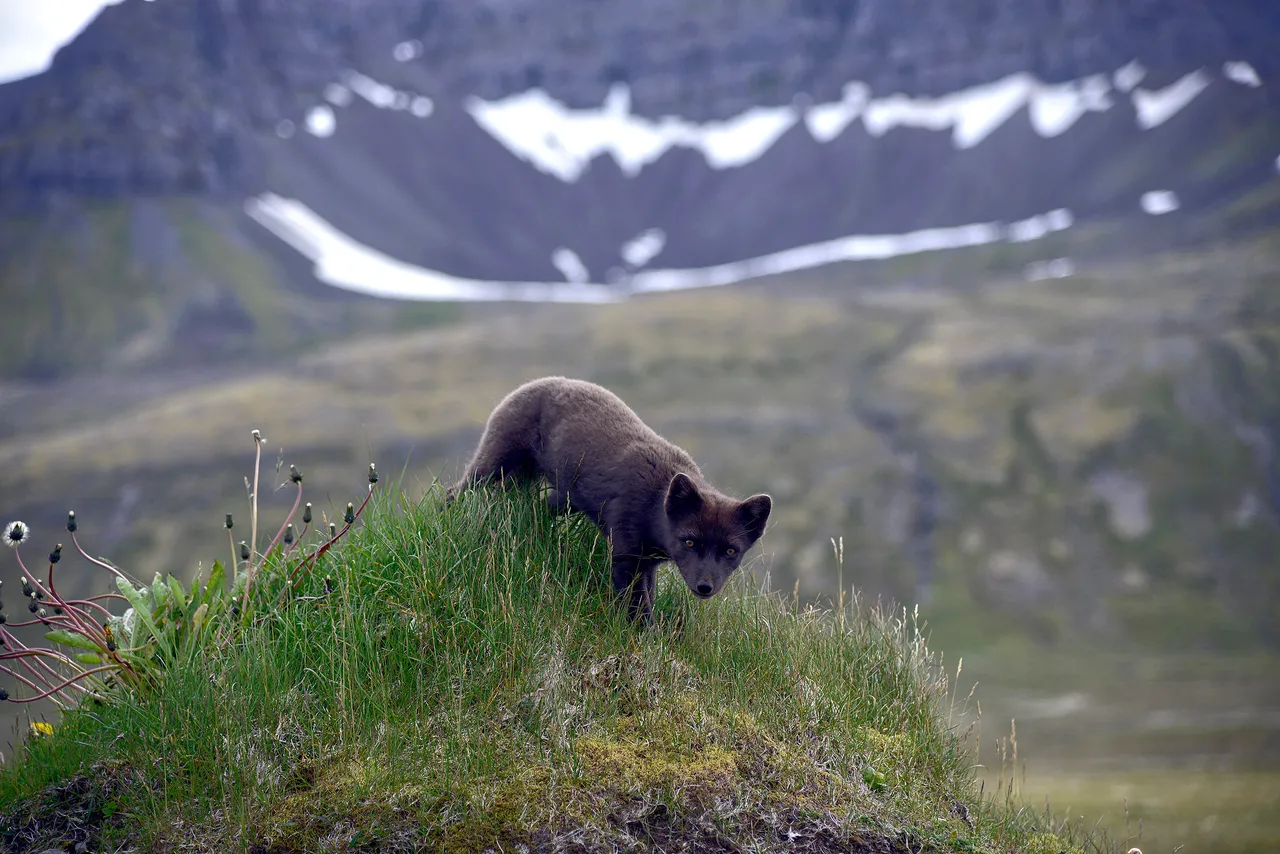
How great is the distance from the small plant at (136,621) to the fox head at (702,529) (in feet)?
8.06

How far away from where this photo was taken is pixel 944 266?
19475cm

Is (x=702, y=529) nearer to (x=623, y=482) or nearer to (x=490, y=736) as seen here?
(x=623, y=482)

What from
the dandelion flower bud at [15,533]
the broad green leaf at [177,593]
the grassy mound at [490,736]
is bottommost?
A: the grassy mound at [490,736]

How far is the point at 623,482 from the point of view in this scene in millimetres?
9938

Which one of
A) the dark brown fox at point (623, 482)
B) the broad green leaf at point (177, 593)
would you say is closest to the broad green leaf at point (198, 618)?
the broad green leaf at point (177, 593)

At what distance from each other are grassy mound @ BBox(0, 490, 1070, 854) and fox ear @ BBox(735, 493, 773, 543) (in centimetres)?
80

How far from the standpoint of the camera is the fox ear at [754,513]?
9578 mm

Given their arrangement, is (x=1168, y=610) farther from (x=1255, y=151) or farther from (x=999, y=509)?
(x=1255, y=151)

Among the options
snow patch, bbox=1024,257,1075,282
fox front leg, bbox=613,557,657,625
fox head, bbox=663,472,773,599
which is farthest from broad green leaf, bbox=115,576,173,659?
snow patch, bbox=1024,257,1075,282

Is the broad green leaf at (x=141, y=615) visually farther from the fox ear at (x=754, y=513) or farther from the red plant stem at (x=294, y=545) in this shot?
the fox ear at (x=754, y=513)

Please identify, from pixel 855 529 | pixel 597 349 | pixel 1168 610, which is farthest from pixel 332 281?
pixel 1168 610

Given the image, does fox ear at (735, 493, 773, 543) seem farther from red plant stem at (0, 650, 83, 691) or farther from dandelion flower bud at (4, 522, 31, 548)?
red plant stem at (0, 650, 83, 691)

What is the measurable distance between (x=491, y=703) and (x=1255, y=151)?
22451 centimetres

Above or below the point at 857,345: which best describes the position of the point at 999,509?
below
